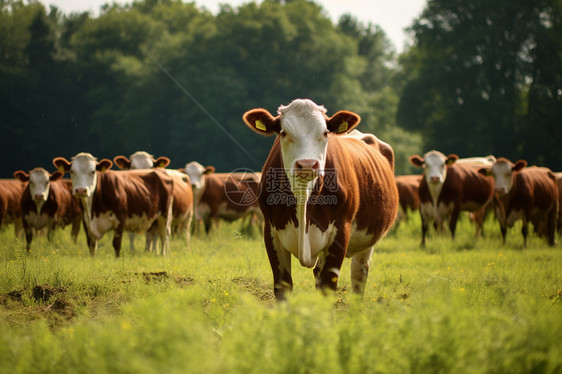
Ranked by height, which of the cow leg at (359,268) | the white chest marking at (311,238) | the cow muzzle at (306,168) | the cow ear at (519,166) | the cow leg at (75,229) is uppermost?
the cow muzzle at (306,168)

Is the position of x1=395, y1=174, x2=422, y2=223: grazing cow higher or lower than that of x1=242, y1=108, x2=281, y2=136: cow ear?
lower

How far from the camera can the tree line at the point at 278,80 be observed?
3062cm

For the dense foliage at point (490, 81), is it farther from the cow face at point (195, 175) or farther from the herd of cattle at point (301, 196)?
the cow face at point (195, 175)

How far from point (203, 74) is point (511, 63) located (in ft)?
64.6

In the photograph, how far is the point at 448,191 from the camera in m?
13.3

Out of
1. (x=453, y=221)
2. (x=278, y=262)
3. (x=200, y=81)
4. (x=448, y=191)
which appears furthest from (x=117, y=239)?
(x=200, y=81)

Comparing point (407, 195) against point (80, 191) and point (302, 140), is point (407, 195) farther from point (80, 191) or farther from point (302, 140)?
point (302, 140)

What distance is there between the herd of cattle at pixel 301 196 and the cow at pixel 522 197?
0.08 ft

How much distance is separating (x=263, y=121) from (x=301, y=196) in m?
0.82

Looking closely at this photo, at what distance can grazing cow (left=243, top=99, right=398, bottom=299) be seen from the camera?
4.30 m

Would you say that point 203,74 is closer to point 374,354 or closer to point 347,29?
point 347,29

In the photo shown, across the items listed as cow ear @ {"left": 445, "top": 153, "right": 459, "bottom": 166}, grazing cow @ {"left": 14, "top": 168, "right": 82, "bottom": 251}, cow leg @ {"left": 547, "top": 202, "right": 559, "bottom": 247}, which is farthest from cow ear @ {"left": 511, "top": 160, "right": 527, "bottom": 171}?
grazing cow @ {"left": 14, "top": 168, "right": 82, "bottom": 251}

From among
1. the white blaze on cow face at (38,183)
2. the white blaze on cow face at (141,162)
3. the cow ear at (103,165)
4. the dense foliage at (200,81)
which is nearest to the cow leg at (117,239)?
the cow ear at (103,165)

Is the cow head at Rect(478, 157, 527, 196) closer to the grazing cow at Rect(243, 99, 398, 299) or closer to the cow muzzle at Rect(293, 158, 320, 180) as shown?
the grazing cow at Rect(243, 99, 398, 299)
